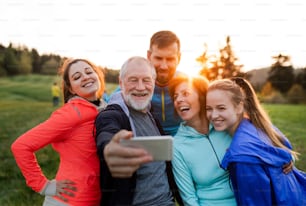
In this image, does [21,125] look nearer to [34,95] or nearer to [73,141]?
[73,141]

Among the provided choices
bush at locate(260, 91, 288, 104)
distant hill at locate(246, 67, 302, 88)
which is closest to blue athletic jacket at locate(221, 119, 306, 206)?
distant hill at locate(246, 67, 302, 88)

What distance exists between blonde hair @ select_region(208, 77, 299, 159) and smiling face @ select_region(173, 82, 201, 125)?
0.08 meters

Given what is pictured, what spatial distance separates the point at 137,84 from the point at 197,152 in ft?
1.26

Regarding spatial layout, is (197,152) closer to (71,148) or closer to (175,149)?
(175,149)

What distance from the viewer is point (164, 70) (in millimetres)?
2285

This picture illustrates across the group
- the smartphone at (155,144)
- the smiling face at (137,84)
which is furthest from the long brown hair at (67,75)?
the smartphone at (155,144)

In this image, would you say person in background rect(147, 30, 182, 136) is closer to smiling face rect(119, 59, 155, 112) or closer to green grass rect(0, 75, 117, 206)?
smiling face rect(119, 59, 155, 112)

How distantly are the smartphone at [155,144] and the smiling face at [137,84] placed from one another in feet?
1.69

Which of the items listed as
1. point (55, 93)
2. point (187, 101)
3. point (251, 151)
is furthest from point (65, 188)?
point (55, 93)

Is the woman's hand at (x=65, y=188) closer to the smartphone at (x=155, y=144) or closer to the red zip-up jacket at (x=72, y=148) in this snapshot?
the red zip-up jacket at (x=72, y=148)

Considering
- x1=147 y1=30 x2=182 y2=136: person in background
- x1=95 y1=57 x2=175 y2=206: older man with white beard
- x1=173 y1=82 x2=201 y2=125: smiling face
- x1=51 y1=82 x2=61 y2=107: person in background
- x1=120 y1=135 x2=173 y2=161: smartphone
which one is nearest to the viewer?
x1=120 y1=135 x2=173 y2=161: smartphone

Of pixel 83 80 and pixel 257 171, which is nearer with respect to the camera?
pixel 257 171

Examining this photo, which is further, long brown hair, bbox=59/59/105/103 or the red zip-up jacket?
long brown hair, bbox=59/59/105/103

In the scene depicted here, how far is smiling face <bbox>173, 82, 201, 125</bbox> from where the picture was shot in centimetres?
175
